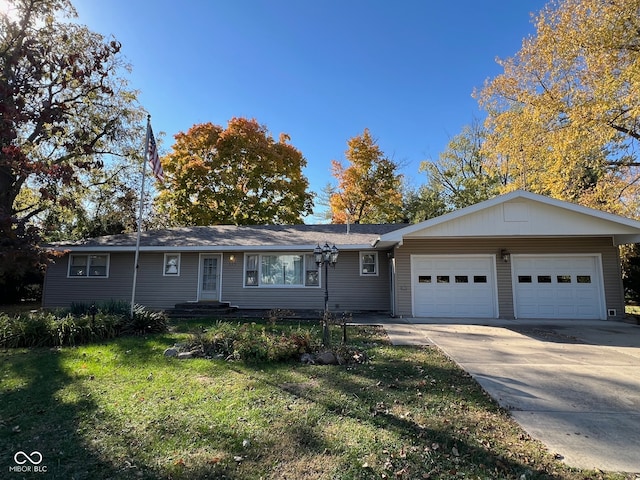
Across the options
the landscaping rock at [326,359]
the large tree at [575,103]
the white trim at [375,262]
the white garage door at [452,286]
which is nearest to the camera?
the landscaping rock at [326,359]

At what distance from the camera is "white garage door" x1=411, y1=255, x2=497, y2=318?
11.3 m

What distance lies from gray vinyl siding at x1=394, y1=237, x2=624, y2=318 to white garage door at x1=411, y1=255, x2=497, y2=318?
213 mm

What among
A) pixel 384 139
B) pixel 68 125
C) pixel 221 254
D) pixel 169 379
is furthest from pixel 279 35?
pixel 384 139

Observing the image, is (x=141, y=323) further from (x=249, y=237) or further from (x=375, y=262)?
(x=375, y=262)

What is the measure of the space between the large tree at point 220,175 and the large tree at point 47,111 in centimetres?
567

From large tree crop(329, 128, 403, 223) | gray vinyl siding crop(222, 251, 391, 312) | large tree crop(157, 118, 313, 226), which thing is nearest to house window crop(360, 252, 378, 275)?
gray vinyl siding crop(222, 251, 391, 312)

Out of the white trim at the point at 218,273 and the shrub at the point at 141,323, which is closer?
the shrub at the point at 141,323

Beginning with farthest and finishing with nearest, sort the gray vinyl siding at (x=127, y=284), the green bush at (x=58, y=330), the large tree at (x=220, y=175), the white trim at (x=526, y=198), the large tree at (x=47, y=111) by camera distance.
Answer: the large tree at (x=220, y=175), the gray vinyl siding at (x=127, y=284), the white trim at (x=526, y=198), the large tree at (x=47, y=111), the green bush at (x=58, y=330)

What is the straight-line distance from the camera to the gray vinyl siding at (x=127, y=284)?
13.2m

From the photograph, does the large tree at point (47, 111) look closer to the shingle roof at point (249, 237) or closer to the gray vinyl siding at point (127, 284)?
the gray vinyl siding at point (127, 284)

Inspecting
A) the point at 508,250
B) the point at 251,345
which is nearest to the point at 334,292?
the point at 508,250

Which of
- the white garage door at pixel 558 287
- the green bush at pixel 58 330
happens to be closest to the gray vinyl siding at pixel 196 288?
the white garage door at pixel 558 287

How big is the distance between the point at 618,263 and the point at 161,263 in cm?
1603

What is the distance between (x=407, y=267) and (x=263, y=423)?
340 inches
